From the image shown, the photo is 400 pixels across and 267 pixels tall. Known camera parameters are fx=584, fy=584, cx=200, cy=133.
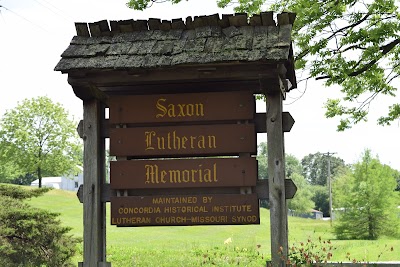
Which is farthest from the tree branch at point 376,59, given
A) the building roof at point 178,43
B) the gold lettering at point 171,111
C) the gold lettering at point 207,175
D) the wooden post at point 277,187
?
the gold lettering at point 207,175

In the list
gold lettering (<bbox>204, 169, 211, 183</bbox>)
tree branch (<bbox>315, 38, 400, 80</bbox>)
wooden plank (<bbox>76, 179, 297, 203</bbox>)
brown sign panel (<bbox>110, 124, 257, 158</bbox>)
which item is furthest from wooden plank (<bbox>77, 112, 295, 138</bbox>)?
tree branch (<bbox>315, 38, 400, 80</bbox>)

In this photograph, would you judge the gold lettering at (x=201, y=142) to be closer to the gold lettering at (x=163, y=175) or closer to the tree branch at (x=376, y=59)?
the gold lettering at (x=163, y=175)

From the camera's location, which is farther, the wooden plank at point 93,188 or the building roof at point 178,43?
the wooden plank at point 93,188

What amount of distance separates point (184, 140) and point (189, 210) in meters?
0.93

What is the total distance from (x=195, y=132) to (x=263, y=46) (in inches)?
56.7

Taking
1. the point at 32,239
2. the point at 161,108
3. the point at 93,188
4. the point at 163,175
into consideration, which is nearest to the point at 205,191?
the point at 163,175

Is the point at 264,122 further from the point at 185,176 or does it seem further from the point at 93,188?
the point at 93,188

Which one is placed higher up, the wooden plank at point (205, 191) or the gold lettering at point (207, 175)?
the gold lettering at point (207, 175)

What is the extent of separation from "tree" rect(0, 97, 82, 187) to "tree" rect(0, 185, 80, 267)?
4422 centimetres

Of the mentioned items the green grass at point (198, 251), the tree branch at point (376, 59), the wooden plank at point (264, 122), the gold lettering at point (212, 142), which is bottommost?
the green grass at point (198, 251)

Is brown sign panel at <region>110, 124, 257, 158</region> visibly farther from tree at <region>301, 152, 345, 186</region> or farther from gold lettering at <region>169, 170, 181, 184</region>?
tree at <region>301, 152, 345, 186</region>

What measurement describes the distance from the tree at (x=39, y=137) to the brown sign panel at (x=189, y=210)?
167 ft

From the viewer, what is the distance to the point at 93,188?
7.93 meters

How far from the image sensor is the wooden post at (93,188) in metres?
7.89
